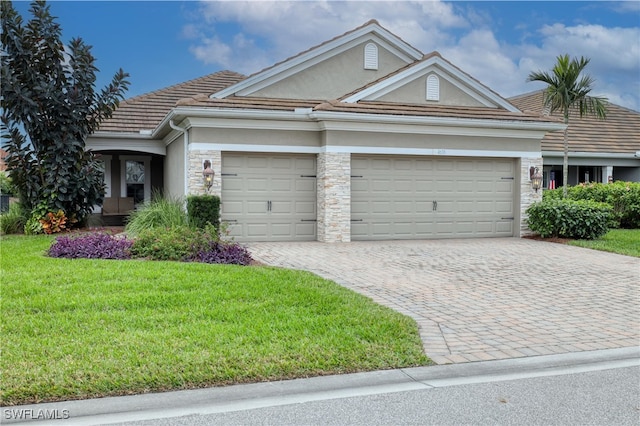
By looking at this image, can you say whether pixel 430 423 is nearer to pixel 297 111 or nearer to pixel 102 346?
pixel 102 346

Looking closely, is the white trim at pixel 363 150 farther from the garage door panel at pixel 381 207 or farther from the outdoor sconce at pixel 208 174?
the garage door panel at pixel 381 207

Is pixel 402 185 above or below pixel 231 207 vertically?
above

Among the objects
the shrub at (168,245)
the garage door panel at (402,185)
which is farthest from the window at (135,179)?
the shrub at (168,245)

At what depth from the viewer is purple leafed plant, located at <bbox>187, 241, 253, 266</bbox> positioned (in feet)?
33.5

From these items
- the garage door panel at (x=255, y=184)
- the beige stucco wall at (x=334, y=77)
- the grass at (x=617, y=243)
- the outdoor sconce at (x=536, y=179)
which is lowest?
the grass at (x=617, y=243)

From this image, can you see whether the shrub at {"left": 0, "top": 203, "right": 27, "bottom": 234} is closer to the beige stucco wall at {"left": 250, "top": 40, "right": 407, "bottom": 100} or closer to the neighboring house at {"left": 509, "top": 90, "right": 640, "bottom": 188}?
the beige stucco wall at {"left": 250, "top": 40, "right": 407, "bottom": 100}

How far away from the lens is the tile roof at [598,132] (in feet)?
78.2

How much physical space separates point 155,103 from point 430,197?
11366mm

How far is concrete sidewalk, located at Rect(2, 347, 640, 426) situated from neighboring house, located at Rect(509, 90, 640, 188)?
61.9 feet

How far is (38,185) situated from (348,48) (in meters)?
9.84

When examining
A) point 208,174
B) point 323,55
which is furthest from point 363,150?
point 208,174

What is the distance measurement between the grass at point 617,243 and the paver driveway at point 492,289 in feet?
1.39

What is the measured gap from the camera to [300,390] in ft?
15.2

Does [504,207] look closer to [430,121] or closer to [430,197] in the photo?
[430,197]
